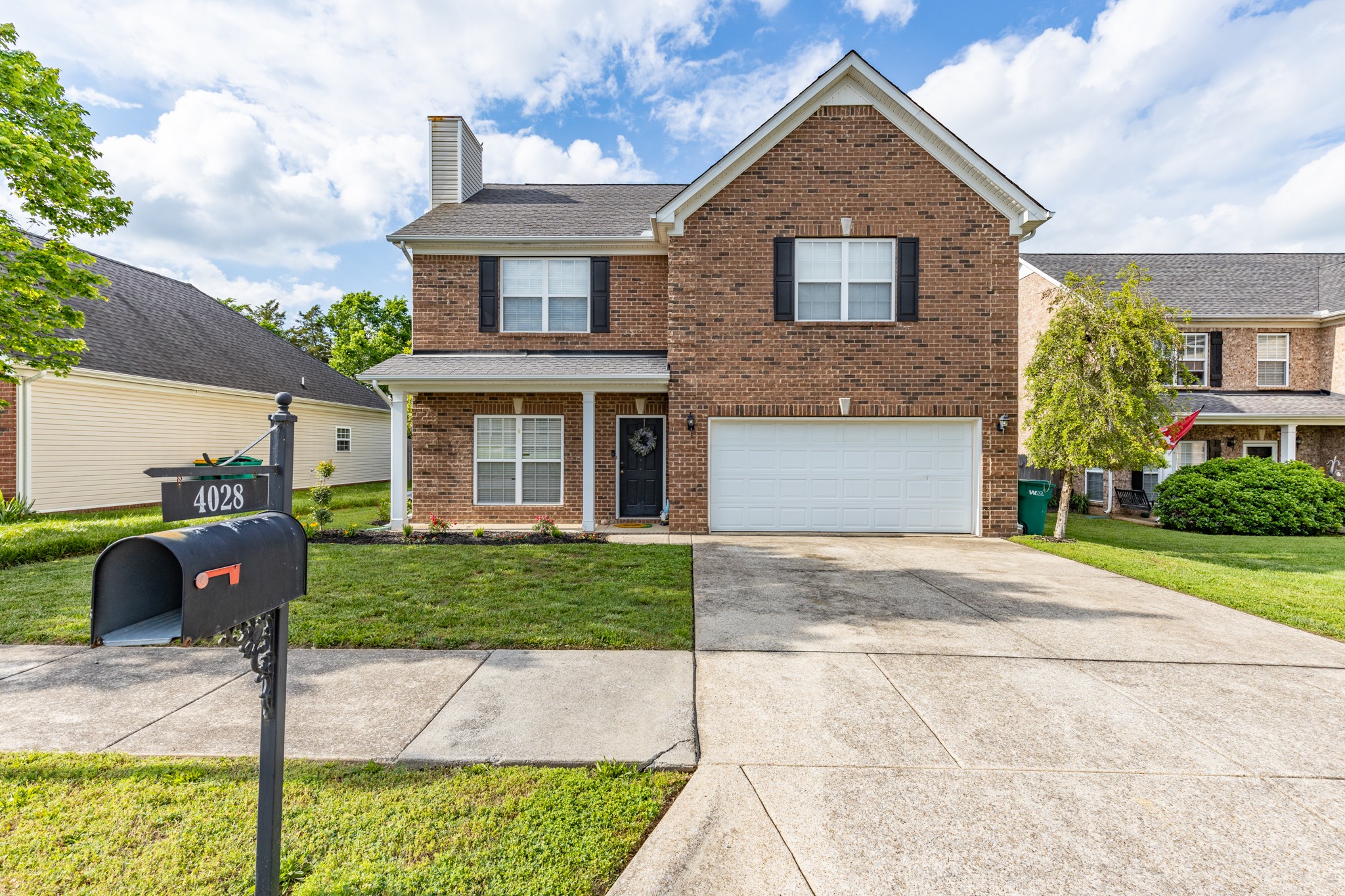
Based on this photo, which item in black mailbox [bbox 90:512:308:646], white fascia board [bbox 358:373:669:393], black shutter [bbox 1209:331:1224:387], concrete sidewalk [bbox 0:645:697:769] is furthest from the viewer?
black shutter [bbox 1209:331:1224:387]

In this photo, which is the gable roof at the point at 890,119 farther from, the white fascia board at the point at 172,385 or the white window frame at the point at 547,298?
the white fascia board at the point at 172,385

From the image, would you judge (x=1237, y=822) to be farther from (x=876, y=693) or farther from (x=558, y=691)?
(x=558, y=691)

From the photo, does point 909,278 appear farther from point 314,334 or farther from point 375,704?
point 314,334

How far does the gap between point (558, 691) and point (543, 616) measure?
1668 millimetres

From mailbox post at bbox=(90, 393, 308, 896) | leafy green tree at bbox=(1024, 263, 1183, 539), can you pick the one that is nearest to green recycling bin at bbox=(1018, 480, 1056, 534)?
leafy green tree at bbox=(1024, 263, 1183, 539)

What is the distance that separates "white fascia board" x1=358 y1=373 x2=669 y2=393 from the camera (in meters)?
10.1

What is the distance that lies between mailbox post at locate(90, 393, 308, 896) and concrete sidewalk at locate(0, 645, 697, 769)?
1229mm

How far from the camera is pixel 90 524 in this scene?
9.26m

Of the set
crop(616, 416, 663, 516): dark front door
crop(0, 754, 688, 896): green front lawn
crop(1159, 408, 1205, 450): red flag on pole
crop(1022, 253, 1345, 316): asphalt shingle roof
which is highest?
crop(1022, 253, 1345, 316): asphalt shingle roof

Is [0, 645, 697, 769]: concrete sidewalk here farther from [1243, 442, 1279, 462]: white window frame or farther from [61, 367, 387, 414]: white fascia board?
[1243, 442, 1279, 462]: white window frame

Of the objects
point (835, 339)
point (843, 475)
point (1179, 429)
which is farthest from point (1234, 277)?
point (843, 475)

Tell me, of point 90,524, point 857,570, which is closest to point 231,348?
point 90,524

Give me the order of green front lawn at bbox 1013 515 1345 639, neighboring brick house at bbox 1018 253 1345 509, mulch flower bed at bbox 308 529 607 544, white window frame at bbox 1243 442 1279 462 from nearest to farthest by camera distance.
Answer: green front lawn at bbox 1013 515 1345 639
mulch flower bed at bbox 308 529 607 544
neighboring brick house at bbox 1018 253 1345 509
white window frame at bbox 1243 442 1279 462

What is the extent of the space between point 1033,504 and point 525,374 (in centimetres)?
977
